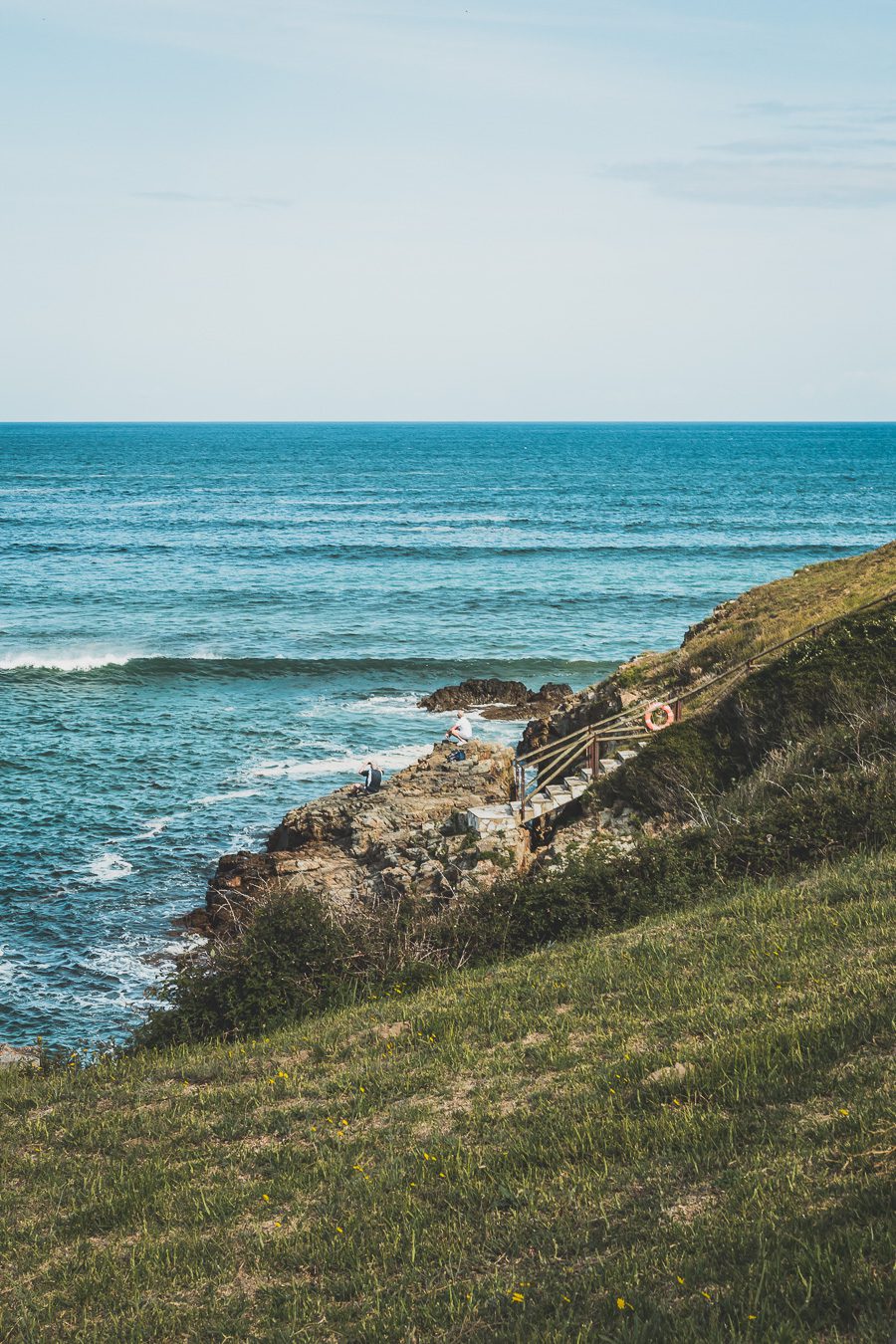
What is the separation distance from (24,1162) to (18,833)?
16133 millimetres

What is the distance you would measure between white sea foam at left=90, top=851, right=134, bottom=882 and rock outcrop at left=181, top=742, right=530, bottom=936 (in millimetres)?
2127

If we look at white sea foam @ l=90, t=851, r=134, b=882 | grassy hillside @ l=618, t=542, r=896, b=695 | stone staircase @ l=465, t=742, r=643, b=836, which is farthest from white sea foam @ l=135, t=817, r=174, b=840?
grassy hillside @ l=618, t=542, r=896, b=695

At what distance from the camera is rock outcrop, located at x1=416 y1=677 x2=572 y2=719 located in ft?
111

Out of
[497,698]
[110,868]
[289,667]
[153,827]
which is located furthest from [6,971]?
[289,667]

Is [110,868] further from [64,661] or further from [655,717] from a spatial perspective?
[64,661]

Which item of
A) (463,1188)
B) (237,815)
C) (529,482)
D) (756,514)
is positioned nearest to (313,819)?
(237,815)

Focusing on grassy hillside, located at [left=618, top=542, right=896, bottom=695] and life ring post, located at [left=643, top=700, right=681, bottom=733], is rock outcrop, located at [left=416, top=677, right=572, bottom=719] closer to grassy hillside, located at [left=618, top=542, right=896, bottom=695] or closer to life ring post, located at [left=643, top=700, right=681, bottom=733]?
grassy hillside, located at [left=618, top=542, right=896, bottom=695]

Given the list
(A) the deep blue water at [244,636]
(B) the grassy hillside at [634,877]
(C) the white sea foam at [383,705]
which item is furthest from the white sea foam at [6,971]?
(C) the white sea foam at [383,705]

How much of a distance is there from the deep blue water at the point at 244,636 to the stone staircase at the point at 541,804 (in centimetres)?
584

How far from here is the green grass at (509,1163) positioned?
5891 mm

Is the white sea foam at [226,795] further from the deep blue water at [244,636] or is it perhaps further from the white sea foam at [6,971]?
the white sea foam at [6,971]

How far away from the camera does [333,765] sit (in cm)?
2905

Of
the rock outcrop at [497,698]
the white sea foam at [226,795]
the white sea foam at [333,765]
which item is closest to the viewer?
the white sea foam at [226,795]

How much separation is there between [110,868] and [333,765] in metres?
7.93
